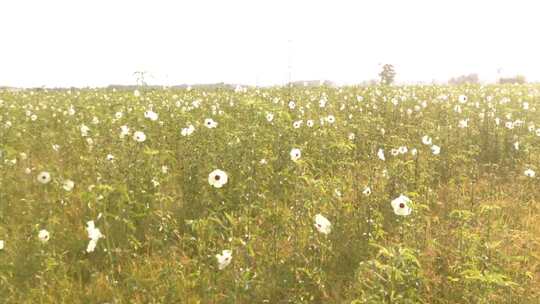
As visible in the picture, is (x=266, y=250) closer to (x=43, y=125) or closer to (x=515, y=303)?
(x=515, y=303)

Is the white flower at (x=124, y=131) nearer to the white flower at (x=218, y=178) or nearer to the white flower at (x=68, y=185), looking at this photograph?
the white flower at (x=68, y=185)

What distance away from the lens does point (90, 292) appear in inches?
142

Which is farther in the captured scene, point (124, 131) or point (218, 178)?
point (124, 131)

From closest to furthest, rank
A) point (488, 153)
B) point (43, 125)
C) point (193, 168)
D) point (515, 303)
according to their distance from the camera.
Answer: point (515, 303) → point (193, 168) → point (488, 153) → point (43, 125)

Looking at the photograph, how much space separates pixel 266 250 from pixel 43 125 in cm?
745

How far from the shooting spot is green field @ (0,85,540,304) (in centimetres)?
345

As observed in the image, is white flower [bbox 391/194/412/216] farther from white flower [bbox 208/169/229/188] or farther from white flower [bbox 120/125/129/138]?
white flower [bbox 120/125/129/138]

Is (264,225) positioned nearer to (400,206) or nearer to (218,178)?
(218,178)

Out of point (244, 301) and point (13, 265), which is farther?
point (13, 265)

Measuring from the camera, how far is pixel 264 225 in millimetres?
4590

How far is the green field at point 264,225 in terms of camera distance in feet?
11.3

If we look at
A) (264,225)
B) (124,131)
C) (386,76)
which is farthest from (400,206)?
(386,76)

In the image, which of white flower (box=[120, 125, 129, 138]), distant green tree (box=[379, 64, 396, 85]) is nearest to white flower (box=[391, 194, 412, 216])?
white flower (box=[120, 125, 129, 138])

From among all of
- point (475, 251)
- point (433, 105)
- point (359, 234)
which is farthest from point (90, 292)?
point (433, 105)
